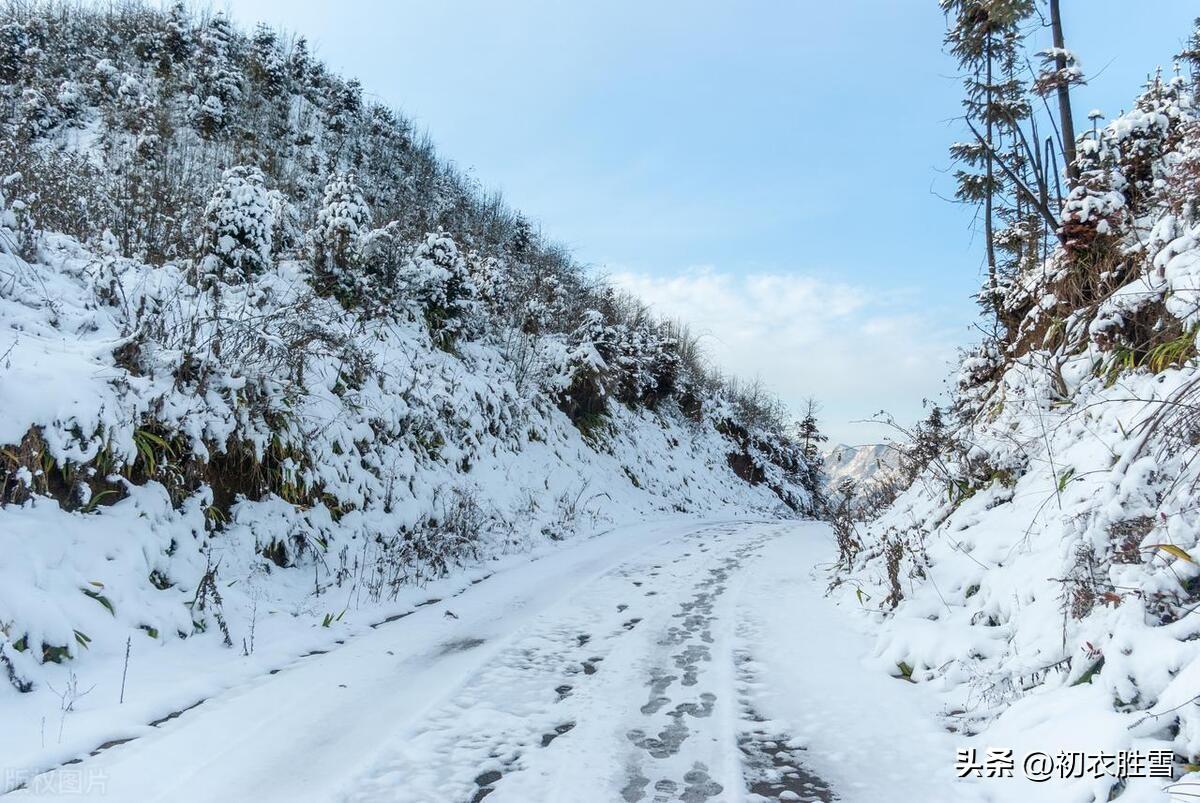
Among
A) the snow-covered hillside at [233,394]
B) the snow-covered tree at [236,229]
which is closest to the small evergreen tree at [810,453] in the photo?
the snow-covered hillside at [233,394]

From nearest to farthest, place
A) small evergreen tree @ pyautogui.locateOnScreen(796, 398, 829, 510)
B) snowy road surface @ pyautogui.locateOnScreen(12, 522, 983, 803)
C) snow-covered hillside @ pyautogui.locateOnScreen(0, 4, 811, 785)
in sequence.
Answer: snowy road surface @ pyautogui.locateOnScreen(12, 522, 983, 803), snow-covered hillside @ pyautogui.locateOnScreen(0, 4, 811, 785), small evergreen tree @ pyautogui.locateOnScreen(796, 398, 829, 510)

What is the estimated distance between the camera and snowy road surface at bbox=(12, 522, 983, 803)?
2.92 meters

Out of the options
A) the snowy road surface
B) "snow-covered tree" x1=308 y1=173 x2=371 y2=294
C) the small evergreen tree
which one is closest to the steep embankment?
the snowy road surface

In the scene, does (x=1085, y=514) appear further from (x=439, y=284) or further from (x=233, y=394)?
(x=439, y=284)

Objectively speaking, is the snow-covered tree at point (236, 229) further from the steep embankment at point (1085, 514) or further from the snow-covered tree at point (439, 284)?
the steep embankment at point (1085, 514)

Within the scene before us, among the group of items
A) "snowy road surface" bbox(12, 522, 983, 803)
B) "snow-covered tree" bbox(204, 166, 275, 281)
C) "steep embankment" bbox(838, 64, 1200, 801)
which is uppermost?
"snow-covered tree" bbox(204, 166, 275, 281)

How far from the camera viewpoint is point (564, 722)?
3.60 m

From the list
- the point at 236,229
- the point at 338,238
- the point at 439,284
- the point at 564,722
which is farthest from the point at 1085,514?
the point at 439,284

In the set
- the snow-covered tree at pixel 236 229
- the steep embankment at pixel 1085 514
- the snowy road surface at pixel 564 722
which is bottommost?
the snowy road surface at pixel 564 722

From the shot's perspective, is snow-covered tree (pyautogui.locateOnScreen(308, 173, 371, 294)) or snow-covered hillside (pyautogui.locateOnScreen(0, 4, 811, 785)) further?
snow-covered tree (pyautogui.locateOnScreen(308, 173, 371, 294))

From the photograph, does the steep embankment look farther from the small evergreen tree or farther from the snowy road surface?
the small evergreen tree

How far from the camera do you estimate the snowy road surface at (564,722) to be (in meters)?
2.92

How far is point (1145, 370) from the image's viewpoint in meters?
4.68

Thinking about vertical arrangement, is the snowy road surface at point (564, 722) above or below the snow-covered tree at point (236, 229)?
below
